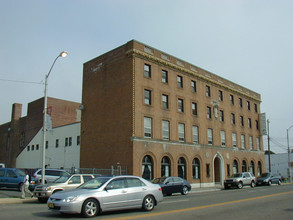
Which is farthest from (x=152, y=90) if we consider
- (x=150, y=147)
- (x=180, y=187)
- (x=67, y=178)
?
(x=67, y=178)

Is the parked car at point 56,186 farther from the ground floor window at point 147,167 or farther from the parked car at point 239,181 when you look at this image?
the parked car at point 239,181

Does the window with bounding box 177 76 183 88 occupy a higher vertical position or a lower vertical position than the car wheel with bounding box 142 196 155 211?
higher

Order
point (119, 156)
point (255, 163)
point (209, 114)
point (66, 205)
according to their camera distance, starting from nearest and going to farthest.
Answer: point (66, 205) < point (119, 156) < point (209, 114) < point (255, 163)

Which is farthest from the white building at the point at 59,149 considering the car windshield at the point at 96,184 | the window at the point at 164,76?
the car windshield at the point at 96,184

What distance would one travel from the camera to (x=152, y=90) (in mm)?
32000

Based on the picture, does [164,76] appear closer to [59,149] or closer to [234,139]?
[234,139]

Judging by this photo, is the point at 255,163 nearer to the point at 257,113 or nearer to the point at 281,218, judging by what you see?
the point at 257,113

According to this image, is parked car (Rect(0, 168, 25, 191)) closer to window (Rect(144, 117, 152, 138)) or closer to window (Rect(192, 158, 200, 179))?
window (Rect(144, 117, 152, 138))

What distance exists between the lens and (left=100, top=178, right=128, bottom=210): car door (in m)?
11.1

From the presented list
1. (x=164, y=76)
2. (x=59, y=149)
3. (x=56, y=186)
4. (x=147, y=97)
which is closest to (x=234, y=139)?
(x=164, y=76)

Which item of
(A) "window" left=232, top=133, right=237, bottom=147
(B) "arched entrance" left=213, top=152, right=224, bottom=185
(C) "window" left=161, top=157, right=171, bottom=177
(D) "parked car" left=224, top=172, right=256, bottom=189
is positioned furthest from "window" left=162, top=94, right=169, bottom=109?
(A) "window" left=232, top=133, right=237, bottom=147

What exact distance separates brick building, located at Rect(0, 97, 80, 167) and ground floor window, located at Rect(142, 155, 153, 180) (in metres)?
25.0

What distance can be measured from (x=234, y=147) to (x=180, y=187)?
2176 centimetres

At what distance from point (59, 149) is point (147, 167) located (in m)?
17.4
